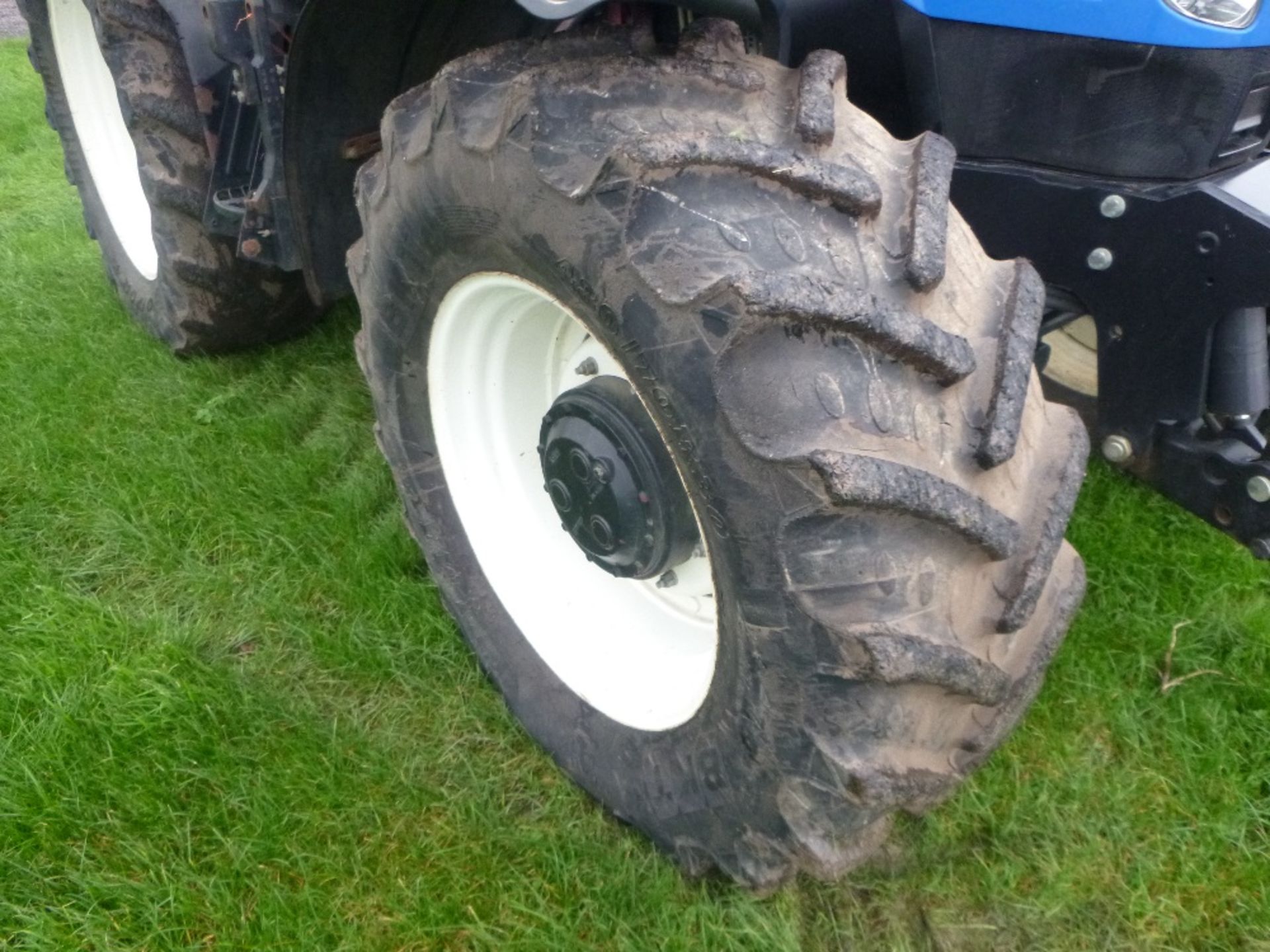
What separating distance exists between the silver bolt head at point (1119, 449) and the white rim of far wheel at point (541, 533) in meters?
0.58

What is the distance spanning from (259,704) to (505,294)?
0.93m

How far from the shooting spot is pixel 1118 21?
4.00 ft

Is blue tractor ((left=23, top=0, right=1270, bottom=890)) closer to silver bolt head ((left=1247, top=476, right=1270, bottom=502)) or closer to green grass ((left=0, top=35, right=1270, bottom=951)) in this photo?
silver bolt head ((left=1247, top=476, right=1270, bottom=502))

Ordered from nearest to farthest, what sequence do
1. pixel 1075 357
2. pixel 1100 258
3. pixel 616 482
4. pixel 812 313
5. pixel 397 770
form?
pixel 812 313
pixel 1100 258
pixel 616 482
pixel 397 770
pixel 1075 357

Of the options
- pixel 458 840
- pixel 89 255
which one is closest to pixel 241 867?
pixel 458 840

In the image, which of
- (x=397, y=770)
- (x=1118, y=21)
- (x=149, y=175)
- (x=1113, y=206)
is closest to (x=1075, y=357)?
(x=1113, y=206)

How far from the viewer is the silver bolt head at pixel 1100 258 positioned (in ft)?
4.36

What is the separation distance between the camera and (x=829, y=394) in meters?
1.09

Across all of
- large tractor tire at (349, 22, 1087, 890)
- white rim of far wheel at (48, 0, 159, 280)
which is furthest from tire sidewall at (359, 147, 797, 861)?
white rim of far wheel at (48, 0, 159, 280)

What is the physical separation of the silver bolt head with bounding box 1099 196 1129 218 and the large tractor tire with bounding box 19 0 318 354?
186 centimetres

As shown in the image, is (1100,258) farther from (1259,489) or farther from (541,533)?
(541,533)

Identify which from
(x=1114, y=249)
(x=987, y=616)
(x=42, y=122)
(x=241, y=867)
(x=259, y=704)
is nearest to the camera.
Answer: (x=987, y=616)

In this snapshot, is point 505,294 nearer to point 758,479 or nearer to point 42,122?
point 758,479

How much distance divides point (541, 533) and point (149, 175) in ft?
4.09
